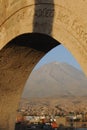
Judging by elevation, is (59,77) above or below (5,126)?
above

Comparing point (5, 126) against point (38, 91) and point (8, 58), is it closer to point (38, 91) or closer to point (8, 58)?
point (8, 58)

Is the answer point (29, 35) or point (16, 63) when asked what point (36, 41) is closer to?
point (29, 35)

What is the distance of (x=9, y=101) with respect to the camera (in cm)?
725

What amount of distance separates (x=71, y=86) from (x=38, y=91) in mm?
15276

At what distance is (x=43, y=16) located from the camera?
5.09 meters

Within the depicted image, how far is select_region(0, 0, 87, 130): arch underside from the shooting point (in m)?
4.39

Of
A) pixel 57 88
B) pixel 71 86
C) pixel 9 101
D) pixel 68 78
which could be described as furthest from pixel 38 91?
pixel 9 101

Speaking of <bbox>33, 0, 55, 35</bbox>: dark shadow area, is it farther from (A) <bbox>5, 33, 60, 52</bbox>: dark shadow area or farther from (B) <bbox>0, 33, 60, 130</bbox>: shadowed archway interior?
(B) <bbox>0, 33, 60, 130</bbox>: shadowed archway interior

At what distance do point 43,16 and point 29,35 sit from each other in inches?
25.8

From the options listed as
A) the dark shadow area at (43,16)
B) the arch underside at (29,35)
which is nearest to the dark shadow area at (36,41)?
the arch underside at (29,35)

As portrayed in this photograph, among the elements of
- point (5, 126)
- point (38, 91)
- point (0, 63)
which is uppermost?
point (38, 91)

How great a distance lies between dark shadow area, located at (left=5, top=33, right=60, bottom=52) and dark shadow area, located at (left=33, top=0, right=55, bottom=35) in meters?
0.34

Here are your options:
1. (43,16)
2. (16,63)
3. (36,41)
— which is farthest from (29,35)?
(16,63)

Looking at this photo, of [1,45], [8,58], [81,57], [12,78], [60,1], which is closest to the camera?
[81,57]
